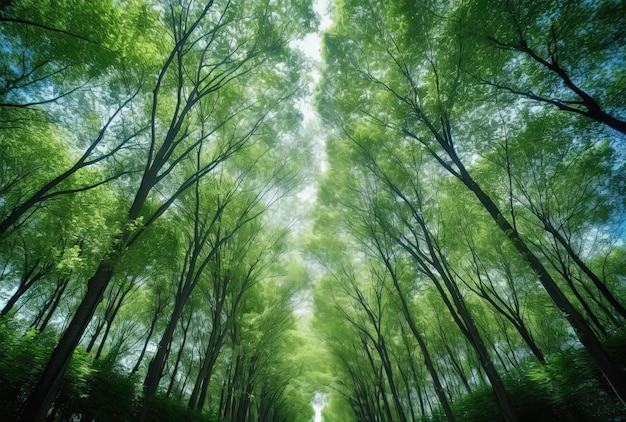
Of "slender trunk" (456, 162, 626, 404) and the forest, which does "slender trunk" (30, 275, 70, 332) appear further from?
"slender trunk" (456, 162, 626, 404)

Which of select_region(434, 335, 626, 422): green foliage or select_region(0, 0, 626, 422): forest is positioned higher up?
select_region(0, 0, 626, 422): forest

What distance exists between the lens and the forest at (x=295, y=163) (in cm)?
580

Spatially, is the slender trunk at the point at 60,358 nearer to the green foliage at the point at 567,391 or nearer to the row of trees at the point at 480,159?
the row of trees at the point at 480,159

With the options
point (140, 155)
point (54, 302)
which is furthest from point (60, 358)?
point (54, 302)

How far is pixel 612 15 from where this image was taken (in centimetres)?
578

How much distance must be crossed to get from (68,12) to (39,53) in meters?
2.60

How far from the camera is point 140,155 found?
32.7 feet

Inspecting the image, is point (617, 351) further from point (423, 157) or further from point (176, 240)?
point (176, 240)

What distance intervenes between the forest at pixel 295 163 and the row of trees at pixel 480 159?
0.22 feet

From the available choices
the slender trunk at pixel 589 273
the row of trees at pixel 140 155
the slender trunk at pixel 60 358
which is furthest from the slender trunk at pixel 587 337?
the slender trunk at pixel 60 358

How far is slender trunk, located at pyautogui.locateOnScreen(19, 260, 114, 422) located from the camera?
3652mm

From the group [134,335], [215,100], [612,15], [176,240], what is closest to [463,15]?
[612,15]

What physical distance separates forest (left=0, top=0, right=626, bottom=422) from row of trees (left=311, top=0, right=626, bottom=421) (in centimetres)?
7

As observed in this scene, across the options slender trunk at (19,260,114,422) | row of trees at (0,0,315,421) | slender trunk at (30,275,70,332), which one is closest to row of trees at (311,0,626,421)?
row of trees at (0,0,315,421)
